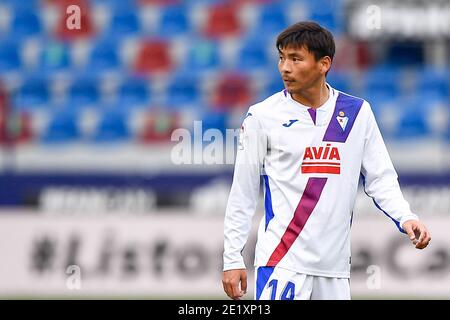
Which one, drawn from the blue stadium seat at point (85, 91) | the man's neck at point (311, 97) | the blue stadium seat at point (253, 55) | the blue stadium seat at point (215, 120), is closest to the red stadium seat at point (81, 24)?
the blue stadium seat at point (85, 91)

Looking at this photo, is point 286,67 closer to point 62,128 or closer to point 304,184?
point 304,184

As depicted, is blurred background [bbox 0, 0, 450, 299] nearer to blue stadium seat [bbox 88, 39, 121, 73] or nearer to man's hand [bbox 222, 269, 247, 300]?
blue stadium seat [bbox 88, 39, 121, 73]

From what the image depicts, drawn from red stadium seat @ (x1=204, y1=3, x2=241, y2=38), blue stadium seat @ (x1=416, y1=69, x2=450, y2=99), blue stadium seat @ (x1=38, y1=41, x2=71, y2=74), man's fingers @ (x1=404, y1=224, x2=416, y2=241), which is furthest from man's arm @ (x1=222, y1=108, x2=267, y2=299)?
red stadium seat @ (x1=204, y1=3, x2=241, y2=38)

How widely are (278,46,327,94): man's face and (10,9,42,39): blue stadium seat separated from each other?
9888 millimetres

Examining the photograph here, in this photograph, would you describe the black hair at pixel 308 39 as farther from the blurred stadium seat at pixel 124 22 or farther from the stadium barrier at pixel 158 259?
the blurred stadium seat at pixel 124 22

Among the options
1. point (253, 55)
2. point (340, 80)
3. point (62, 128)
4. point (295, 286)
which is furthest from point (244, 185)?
point (253, 55)

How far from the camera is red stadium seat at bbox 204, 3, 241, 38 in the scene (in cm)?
1445

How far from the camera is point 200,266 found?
10.9 m
